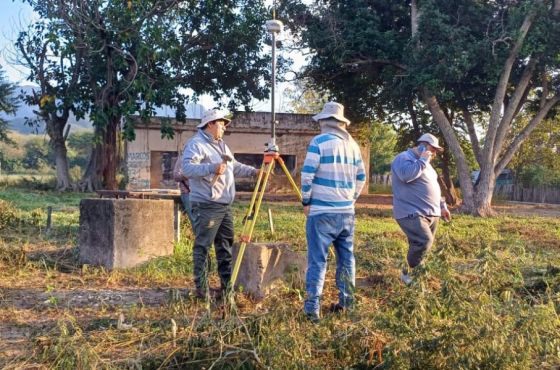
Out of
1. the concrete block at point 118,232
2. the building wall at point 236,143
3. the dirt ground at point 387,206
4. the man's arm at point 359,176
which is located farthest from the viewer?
the building wall at point 236,143

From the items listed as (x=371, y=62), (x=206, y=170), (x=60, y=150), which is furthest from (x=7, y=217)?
(x=60, y=150)

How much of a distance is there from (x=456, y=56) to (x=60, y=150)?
16.7 m

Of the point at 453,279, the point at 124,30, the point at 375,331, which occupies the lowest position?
the point at 375,331

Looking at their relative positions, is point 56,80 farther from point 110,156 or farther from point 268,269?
point 268,269

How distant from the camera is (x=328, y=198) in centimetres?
481

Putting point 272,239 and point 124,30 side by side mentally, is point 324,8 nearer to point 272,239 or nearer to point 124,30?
point 124,30

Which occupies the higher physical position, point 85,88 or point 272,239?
point 85,88

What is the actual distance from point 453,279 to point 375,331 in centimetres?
62

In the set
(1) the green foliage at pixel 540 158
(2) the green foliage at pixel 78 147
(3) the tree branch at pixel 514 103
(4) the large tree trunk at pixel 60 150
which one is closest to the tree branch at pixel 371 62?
(3) the tree branch at pixel 514 103

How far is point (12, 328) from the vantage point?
15.2ft

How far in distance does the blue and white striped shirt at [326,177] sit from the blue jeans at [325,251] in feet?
0.28

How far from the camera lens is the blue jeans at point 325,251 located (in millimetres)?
4676

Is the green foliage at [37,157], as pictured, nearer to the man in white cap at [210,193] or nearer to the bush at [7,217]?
the bush at [7,217]

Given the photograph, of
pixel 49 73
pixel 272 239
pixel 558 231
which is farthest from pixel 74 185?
pixel 558 231
